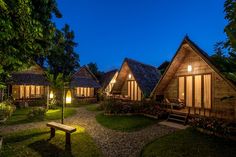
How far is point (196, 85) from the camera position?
12227 mm

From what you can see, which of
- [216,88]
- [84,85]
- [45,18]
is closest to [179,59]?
[216,88]

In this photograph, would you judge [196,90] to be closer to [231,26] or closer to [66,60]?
[231,26]

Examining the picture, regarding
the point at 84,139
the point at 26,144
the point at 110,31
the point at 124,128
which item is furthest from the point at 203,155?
the point at 110,31

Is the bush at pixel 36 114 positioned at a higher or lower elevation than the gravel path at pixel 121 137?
higher

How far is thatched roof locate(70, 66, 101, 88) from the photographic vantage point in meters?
25.7

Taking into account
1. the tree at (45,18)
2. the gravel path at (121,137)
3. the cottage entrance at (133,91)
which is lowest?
the gravel path at (121,137)

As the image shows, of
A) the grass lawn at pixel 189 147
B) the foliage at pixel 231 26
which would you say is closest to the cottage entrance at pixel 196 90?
the grass lawn at pixel 189 147

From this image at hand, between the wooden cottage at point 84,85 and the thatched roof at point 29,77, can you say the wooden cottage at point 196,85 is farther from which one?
the thatched roof at point 29,77

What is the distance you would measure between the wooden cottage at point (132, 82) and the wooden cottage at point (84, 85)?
8.28 metres

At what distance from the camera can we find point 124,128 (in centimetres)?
1002

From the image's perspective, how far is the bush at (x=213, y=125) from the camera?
316 inches

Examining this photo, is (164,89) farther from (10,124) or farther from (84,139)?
(10,124)

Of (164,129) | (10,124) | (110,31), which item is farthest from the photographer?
(110,31)

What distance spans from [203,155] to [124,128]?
4.80 meters
